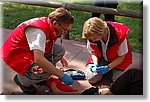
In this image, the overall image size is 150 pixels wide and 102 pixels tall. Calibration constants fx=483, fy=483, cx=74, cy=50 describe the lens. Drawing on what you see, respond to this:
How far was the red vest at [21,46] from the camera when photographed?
1.51 m

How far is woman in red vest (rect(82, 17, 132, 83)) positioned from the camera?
5.11 ft

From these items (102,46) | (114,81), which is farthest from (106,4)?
(114,81)

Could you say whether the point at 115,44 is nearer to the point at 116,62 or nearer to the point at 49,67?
the point at 116,62

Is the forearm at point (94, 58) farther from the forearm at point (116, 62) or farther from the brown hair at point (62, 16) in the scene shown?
the brown hair at point (62, 16)

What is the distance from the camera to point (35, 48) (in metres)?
1.48

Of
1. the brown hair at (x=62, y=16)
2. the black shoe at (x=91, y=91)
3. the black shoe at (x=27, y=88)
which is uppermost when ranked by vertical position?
the brown hair at (x=62, y=16)

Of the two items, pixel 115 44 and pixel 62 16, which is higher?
pixel 62 16

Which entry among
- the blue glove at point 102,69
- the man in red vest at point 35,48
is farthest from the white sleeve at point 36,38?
the blue glove at point 102,69

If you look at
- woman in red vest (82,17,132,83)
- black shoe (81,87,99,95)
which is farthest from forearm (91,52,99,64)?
black shoe (81,87,99,95)

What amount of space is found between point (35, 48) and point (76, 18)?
0.63ft

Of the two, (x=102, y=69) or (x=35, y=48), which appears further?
(x=102, y=69)

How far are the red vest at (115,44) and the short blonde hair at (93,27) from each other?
5 centimetres

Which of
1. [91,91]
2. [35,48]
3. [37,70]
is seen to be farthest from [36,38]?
[91,91]

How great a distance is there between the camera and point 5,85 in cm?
157
